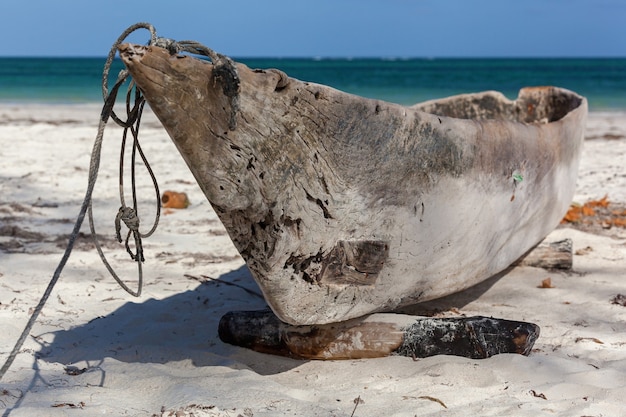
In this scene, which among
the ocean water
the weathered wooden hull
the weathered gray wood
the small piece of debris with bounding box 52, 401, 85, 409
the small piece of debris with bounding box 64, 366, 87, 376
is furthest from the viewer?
the ocean water

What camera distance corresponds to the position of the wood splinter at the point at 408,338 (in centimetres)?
254

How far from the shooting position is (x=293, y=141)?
2.15 meters

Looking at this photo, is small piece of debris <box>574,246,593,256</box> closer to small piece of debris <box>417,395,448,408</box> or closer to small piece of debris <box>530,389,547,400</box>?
small piece of debris <box>530,389,547,400</box>

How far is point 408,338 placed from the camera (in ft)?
8.39

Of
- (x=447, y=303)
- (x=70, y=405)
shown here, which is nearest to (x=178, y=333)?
(x=70, y=405)

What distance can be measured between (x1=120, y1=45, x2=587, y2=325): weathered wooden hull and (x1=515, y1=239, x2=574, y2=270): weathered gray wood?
2.79ft

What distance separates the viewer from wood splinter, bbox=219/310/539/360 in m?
2.54

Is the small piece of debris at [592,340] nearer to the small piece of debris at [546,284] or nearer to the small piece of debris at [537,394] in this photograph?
the small piece of debris at [537,394]

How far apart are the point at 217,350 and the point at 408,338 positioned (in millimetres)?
724

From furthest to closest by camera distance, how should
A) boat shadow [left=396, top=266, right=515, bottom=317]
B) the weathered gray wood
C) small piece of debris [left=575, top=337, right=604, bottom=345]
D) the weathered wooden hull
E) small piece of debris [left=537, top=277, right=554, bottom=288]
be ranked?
1. the weathered gray wood
2. small piece of debris [left=537, top=277, right=554, bottom=288]
3. boat shadow [left=396, top=266, right=515, bottom=317]
4. small piece of debris [left=575, top=337, right=604, bottom=345]
5. the weathered wooden hull

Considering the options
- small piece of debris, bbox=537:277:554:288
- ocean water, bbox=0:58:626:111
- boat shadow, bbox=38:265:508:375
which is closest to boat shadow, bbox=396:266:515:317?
boat shadow, bbox=38:265:508:375

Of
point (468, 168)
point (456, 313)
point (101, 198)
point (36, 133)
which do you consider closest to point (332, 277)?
point (468, 168)

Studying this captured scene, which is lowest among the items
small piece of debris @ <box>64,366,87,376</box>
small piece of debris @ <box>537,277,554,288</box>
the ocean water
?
the ocean water

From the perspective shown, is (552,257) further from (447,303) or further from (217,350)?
(217,350)
